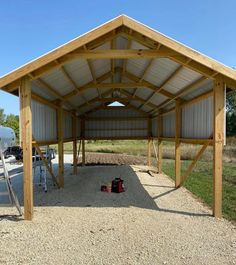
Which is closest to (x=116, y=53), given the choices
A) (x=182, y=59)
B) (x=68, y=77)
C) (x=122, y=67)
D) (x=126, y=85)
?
(x=182, y=59)

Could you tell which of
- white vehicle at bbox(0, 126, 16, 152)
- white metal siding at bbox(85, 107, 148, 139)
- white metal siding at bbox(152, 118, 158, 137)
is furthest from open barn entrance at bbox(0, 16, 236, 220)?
white vehicle at bbox(0, 126, 16, 152)

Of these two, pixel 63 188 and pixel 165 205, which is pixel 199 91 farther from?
pixel 63 188

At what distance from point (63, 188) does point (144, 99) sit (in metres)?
6.41

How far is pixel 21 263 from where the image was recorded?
4.71 metres

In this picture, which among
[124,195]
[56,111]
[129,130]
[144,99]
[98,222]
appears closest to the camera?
[98,222]

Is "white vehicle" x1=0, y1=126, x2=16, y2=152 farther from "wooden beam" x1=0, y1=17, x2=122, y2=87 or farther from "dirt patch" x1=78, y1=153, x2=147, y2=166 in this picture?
"wooden beam" x1=0, y1=17, x2=122, y2=87

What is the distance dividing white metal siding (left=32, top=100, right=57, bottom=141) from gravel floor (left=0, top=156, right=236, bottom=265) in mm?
2066

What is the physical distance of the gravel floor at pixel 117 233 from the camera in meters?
4.92

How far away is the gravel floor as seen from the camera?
4.92 m

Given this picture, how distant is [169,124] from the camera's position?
14.3 meters

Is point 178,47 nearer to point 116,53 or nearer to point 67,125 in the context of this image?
point 116,53

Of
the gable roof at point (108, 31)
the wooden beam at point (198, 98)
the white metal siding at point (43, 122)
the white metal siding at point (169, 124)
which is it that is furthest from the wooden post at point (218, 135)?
the white metal siding at point (169, 124)

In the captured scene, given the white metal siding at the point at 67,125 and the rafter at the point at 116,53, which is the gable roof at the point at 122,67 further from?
→ the white metal siding at the point at 67,125

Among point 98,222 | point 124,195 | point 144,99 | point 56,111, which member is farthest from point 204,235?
point 144,99
